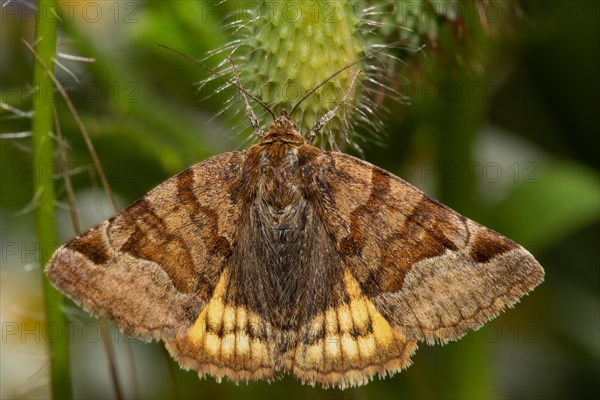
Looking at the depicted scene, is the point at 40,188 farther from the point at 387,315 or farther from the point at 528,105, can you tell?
the point at 528,105

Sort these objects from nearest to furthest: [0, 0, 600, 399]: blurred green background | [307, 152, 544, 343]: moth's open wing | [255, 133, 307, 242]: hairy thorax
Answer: [307, 152, 544, 343]: moth's open wing, [255, 133, 307, 242]: hairy thorax, [0, 0, 600, 399]: blurred green background

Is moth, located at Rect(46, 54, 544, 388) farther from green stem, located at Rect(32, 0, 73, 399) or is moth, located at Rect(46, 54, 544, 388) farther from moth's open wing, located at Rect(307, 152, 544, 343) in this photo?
green stem, located at Rect(32, 0, 73, 399)

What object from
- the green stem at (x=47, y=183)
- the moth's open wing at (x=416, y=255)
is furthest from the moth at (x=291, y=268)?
the green stem at (x=47, y=183)

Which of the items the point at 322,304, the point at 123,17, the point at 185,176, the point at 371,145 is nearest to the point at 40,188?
the point at 185,176

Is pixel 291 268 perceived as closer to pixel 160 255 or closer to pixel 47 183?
pixel 160 255

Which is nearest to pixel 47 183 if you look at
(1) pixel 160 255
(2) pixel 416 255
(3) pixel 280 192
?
(1) pixel 160 255

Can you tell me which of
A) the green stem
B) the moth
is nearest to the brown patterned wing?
the moth
